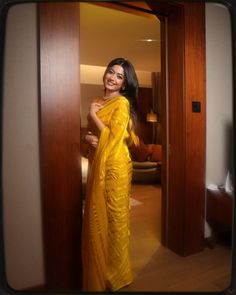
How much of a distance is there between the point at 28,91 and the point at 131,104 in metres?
0.25

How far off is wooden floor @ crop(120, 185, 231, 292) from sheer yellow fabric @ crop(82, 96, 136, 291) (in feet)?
0.12

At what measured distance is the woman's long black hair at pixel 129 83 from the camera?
49 centimetres

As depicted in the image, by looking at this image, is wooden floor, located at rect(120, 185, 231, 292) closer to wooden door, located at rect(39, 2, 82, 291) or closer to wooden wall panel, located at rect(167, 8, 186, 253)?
wooden wall panel, located at rect(167, 8, 186, 253)

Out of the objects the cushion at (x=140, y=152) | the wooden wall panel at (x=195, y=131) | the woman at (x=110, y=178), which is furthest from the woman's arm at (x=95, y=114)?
the wooden wall panel at (x=195, y=131)

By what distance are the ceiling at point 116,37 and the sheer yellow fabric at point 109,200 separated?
11 cm

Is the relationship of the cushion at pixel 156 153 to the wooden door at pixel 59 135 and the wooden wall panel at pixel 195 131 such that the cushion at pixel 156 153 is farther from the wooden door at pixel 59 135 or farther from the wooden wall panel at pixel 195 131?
the wooden door at pixel 59 135

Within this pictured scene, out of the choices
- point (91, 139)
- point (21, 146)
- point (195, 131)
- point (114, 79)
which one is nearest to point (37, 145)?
point (21, 146)

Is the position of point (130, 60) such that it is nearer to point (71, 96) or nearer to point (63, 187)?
point (71, 96)

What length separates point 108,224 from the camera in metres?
0.56

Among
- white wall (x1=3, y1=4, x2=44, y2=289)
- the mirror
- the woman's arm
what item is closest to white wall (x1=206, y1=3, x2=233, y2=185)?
the mirror

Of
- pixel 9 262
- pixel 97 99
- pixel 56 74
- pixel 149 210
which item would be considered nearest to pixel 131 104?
pixel 97 99

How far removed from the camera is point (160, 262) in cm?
51

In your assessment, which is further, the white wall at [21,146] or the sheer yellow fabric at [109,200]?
the sheer yellow fabric at [109,200]

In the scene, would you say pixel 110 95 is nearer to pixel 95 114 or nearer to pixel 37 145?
pixel 95 114
